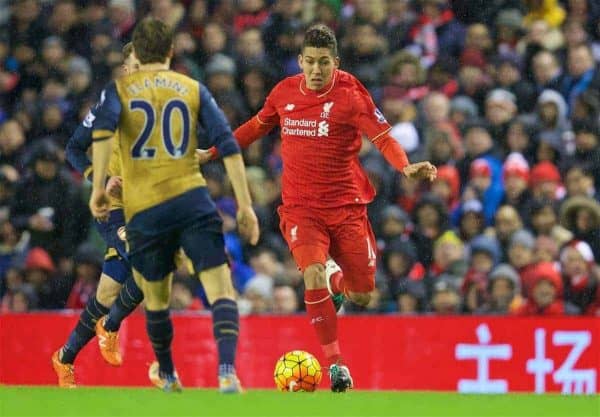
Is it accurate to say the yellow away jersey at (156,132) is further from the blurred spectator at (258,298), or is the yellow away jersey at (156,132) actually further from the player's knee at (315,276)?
the blurred spectator at (258,298)

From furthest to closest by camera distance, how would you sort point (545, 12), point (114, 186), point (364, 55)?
point (545, 12), point (364, 55), point (114, 186)

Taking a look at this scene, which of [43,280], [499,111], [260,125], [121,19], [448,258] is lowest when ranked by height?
[43,280]

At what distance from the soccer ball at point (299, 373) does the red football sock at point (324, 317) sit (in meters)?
0.25

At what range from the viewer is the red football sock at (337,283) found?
1162 cm

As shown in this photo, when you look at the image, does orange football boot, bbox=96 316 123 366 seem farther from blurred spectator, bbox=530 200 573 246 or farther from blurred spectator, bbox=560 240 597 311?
blurred spectator, bbox=530 200 573 246

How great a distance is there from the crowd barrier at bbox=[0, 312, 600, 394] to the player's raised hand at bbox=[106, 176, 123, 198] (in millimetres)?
4321

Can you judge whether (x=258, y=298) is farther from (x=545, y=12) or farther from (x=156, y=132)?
(x=156, y=132)

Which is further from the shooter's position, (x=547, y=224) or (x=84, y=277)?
(x=547, y=224)

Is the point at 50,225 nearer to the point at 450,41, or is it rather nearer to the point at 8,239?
the point at 8,239

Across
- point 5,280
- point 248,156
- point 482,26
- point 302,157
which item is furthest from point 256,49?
point 302,157

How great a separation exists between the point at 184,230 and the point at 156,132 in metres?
0.58

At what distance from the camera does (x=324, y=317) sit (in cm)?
1105

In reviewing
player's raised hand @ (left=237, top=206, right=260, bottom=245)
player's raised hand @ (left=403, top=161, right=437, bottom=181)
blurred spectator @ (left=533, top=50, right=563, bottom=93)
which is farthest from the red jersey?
blurred spectator @ (left=533, top=50, right=563, bottom=93)

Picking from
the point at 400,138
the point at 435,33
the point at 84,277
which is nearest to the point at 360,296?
the point at 84,277
